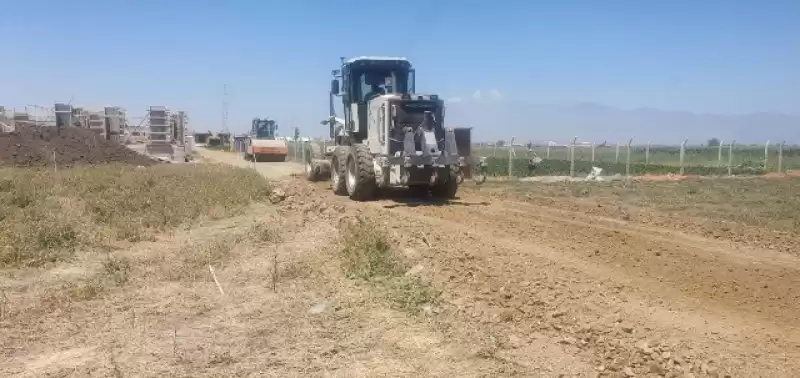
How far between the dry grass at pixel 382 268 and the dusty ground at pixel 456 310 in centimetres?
16

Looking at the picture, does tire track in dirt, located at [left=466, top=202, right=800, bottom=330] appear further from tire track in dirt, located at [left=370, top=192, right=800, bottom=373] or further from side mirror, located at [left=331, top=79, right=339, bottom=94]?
side mirror, located at [left=331, top=79, right=339, bottom=94]

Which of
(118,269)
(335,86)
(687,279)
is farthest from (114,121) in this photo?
(687,279)

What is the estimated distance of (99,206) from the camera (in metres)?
13.7

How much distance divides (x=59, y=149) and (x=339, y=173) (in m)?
16.4

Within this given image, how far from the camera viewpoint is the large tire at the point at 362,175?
46.9 feet

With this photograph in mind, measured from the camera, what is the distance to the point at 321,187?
61.4ft

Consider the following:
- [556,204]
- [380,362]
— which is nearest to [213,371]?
[380,362]

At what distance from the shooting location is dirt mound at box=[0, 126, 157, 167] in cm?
2572

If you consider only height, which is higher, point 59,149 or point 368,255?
point 59,149

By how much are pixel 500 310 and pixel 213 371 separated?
2.71 metres

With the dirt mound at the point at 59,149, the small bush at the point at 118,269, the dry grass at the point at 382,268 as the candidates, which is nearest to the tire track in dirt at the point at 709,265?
the dry grass at the point at 382,268

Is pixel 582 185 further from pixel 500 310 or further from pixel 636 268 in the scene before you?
pixel 500 310

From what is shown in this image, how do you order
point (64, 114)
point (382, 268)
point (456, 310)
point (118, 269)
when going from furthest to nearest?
point (64, 114) → point (118, 269) → point (382, 268) → point (456, 310)

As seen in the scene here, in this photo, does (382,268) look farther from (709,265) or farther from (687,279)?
(709,265)
